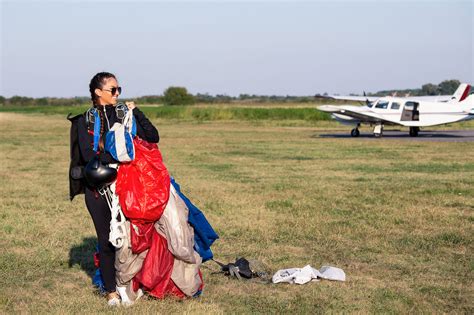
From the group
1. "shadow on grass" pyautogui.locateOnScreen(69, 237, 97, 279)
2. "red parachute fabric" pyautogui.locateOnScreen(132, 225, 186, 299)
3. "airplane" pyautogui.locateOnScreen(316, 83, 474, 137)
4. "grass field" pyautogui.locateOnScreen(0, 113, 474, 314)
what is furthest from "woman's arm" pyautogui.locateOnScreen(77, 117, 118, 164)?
"airplane" pyautogui.locateOnScreen(316, 83, 474, 137)

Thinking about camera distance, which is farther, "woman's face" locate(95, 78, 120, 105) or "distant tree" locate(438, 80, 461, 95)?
"distant tree" locate(438, 80, 461, 95)

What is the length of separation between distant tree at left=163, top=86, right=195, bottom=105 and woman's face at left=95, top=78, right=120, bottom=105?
121 metres

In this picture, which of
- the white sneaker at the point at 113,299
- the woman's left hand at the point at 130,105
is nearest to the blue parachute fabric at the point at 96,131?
the woman's left hand at the point at 130,105

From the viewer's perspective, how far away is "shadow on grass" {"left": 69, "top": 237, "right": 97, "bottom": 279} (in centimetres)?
761

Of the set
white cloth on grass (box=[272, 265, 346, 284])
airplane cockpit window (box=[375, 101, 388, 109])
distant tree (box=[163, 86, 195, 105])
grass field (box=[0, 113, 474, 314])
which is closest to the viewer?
grass field (box=[0, 113, 474, 314])

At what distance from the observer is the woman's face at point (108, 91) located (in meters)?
5.84

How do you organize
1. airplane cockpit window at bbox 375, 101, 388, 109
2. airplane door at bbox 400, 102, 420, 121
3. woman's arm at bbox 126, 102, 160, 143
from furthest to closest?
airplane cockpit window at bbox 375, 101, 388, 109, airplane door at bbox 400, 102, 420, 121, woman's arm at bbox 126, 102, 160, 143

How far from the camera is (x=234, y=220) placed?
10258 mm

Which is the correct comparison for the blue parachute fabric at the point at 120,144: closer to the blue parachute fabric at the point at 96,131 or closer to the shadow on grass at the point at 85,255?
the blue parachute fabric at the point at 96,131

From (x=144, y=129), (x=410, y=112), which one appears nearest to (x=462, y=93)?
(x=410, y=112)

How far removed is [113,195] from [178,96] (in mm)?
121608

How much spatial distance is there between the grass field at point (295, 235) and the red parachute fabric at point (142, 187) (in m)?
0.75

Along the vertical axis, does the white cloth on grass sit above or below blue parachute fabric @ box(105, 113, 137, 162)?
below

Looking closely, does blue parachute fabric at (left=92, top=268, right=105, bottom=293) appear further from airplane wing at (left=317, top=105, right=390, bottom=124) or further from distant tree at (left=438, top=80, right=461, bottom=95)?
distant tree at (left=438, top=80, right=461, bottom=95)
